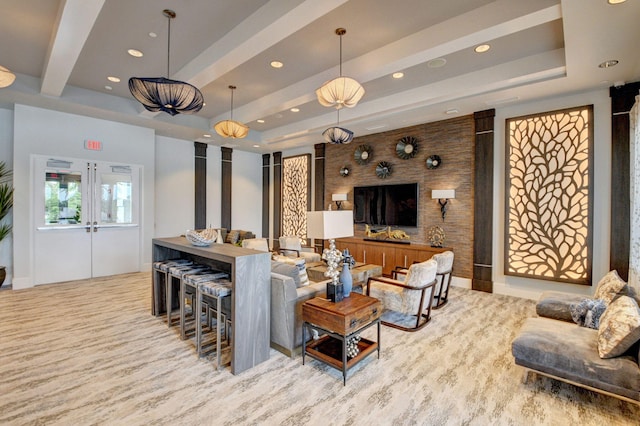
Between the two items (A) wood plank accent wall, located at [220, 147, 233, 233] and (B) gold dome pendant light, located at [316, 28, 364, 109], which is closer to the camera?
(B) gold dome pendant light, located at [316, 28, 364, 109]

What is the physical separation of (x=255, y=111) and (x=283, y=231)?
4.30 m

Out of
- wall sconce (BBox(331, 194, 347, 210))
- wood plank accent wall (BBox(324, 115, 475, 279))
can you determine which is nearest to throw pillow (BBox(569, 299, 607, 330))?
wood plank accent wall (BBox(324, 115, 475, 279))

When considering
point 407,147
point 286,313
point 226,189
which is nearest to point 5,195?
point 226,189

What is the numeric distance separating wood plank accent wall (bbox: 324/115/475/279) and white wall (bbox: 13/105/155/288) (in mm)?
5427

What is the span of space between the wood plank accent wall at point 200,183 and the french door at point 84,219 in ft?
5.50

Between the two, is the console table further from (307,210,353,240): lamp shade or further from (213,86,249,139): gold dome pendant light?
(213,86,249,139): gold dome pendant light

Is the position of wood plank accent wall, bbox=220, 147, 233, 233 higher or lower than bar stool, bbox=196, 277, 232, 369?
higher

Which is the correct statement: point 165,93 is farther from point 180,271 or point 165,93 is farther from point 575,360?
point 575,360

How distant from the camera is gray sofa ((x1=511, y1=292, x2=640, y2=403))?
2.08 meters

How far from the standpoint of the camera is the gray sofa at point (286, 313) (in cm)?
289

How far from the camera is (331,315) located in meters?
2.56

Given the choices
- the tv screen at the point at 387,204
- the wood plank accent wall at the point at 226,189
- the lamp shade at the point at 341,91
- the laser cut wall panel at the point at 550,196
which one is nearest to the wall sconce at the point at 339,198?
the tv screen at the point at 387,204

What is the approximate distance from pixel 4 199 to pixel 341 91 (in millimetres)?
6163

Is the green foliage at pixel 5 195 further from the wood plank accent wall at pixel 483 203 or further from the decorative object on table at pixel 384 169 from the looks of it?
the wood plank accent wall at pixel 483 203
